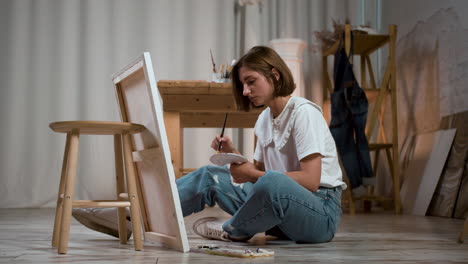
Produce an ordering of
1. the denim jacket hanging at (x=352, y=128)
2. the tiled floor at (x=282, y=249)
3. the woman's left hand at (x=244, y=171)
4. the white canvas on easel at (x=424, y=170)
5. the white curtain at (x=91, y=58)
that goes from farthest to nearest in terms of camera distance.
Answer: the white curtain at (x=91, y=58)
the denim jacket hanging at (x=352, y=128)
the white canvas on easel at (x=424, y=170)
the woman's left hand at (x=244, y=171)
the tiled floor at (x=282, y=249)

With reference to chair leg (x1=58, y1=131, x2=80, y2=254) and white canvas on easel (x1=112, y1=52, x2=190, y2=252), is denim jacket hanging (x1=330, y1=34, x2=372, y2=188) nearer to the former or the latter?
white canvas on easel (x1=112, y1=52, x2=190, y2=252)

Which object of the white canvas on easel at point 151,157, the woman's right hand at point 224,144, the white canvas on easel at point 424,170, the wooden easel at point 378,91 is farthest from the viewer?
the wooden easel at point 378,91

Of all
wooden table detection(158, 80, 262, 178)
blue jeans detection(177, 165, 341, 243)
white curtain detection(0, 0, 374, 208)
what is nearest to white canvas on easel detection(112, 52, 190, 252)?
blue jeans detection(177, 165, 341, 243)

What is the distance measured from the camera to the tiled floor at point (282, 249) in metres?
1.45

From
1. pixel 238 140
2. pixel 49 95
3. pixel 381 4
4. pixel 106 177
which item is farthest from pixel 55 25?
pixel 381 4

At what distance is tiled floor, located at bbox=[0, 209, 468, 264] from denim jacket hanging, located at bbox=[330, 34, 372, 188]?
1.23 meters

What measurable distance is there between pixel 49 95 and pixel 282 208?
10.7 ft

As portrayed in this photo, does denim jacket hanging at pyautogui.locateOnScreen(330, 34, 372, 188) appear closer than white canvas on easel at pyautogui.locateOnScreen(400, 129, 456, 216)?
No

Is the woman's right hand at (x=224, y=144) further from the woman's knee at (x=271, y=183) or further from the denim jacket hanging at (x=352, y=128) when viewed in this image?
the denim jacket hanging at (x=352, y=128)

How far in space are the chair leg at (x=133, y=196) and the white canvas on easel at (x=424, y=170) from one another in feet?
7.70

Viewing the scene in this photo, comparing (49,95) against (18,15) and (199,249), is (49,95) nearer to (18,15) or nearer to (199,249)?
(18,15)

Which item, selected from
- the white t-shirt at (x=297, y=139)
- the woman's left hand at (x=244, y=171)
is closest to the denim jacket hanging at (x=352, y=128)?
the white t-shirt at (x=297, y=139)

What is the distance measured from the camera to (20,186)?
14.2ft

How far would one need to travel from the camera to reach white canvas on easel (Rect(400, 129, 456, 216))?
3.45m
